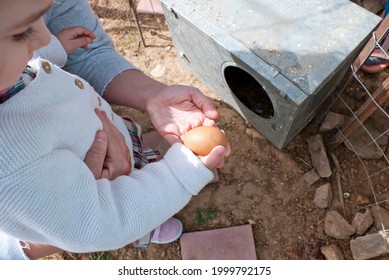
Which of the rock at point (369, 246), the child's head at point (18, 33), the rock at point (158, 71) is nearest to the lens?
the child's head at point (18, 33)

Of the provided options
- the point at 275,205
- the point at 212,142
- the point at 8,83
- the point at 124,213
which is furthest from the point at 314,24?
the point at 8,83

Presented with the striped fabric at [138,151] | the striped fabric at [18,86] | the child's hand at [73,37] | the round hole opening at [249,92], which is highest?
the striped fabric at [18,86]

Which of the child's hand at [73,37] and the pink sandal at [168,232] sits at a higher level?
the child's hand at [73,37]

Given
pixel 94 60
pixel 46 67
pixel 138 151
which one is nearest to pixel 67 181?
pixel 46 67

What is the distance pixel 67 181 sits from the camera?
0.87 metres

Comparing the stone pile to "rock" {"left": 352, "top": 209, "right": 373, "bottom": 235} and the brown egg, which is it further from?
the brown egg

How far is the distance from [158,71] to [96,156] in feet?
5.18

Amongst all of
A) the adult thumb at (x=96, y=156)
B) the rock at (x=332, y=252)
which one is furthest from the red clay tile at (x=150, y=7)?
the rock at (x=332, y=252)

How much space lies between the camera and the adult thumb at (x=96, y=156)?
104 cm

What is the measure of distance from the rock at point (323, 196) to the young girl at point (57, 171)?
106cm

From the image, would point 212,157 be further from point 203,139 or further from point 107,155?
point 107,155

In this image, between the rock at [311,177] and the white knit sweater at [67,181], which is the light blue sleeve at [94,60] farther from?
the rock at [311,177]

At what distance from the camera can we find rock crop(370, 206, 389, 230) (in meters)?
1.92

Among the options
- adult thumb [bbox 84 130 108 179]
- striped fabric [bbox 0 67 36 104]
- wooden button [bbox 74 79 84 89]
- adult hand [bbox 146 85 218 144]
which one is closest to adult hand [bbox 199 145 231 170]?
adult hand [bbox 146 85 218 144]
